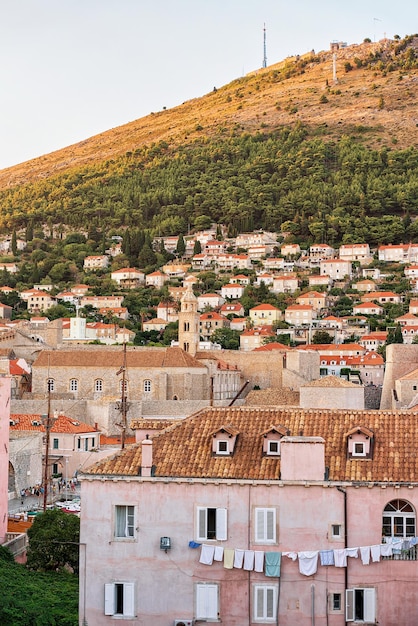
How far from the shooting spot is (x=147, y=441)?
17.8m

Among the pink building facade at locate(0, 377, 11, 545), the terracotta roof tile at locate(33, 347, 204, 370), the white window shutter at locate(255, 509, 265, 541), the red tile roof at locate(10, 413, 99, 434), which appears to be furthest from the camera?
the terracotta roof tile at locate(33, 347, 204, 370)

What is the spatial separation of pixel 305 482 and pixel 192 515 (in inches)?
73.6

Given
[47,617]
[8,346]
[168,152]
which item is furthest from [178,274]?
[47,617]

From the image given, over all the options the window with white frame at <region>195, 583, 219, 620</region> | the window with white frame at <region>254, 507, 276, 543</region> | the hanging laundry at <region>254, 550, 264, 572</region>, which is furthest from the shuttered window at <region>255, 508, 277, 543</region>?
the window with white frame at <region>195, 583, 219, 620</region>

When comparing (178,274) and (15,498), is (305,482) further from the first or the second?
(178,274)

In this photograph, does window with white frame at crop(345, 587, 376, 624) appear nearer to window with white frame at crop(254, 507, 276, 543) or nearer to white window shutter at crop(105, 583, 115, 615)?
window with white frame at crop(254, 507, 276, 543)

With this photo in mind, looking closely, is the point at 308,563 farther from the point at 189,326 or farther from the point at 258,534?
the point at 189,326

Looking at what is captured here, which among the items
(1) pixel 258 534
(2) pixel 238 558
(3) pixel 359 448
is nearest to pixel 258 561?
(2) pixel 238 558

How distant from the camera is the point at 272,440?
17.9 metres

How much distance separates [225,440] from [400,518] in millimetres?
3029

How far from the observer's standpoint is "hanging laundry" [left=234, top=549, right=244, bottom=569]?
17234mm

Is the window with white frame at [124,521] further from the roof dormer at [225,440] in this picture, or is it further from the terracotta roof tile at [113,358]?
the terracotta roof tile at [113,358]

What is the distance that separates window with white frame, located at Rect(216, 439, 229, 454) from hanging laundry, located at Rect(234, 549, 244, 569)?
1.62 metres

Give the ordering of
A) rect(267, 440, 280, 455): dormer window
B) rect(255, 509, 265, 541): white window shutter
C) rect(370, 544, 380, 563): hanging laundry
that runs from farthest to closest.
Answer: rect(267, 440, 280, 455): dormer window, rect(255, 509, 265, 541): white window shutter, rect(370, 544, 380, 563): hanging laundry
